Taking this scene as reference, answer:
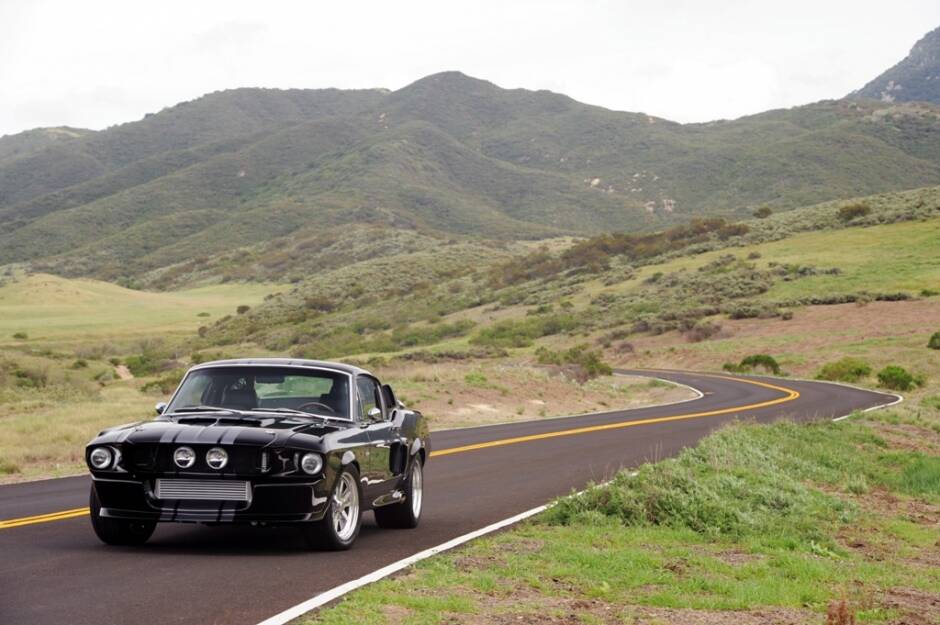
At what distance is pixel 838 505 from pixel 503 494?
4110 millimetres

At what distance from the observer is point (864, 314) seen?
→ 62438mm

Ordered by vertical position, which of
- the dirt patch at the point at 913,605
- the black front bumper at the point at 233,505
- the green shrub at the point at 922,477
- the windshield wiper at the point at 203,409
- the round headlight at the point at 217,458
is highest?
the windshield wiper at the point at 203,409

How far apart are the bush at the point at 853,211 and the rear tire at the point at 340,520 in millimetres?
91401

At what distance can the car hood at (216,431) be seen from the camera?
878 centimetres

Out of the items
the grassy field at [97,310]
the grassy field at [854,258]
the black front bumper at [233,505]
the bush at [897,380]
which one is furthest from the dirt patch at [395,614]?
the grassy field at [97,310]

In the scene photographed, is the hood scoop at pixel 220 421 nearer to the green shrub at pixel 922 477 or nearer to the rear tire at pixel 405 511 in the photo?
the rear tire at pixel 405 511

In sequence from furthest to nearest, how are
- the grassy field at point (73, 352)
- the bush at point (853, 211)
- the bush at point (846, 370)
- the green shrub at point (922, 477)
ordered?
the bush at point (853, 211)
the bush at point (846, 370)
the grassy field at point (73, 352)
the green shrub at point (922, 477)

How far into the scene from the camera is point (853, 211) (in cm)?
9556

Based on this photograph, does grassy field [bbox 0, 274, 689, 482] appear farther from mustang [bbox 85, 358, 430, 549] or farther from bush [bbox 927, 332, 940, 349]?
bush [bbox 927, 332, 940, 349]

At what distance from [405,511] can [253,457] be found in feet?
8.82

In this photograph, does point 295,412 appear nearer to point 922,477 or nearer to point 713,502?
point 713,502

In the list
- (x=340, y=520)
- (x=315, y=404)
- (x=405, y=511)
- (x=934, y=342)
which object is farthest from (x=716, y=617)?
(x=934, y=342)

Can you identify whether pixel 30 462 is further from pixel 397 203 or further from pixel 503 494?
pixel 397 203

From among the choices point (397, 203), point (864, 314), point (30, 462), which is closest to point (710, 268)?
point (864, 314)
